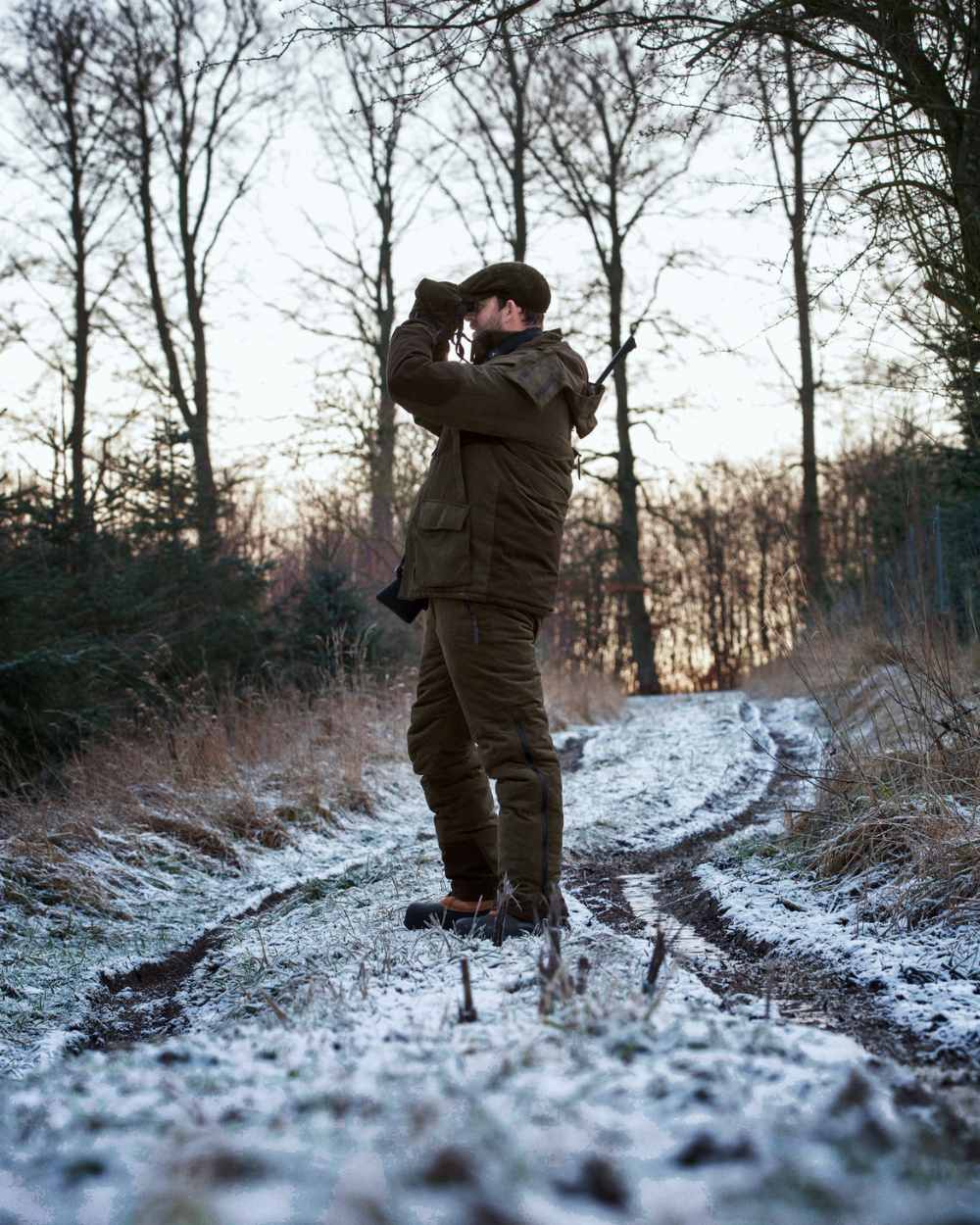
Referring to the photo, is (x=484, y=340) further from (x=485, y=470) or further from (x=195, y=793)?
(x=195, y=793)

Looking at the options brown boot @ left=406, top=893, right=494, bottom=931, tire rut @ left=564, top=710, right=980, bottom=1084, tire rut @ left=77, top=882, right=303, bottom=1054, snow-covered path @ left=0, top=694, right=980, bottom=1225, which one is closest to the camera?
snow-covered path @ left=0, top=694, right=980, bottom=1225

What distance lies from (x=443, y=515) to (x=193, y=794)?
3.79 m

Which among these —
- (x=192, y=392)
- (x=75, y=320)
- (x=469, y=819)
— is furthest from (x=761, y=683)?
(x=469, y=819)

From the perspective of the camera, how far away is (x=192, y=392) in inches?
700

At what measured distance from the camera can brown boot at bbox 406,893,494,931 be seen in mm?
3609

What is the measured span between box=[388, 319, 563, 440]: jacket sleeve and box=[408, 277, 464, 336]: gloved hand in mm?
123

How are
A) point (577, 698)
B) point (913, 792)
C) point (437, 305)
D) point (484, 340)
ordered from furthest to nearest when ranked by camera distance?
point (577, 698) < point (913, 792) < point (484, 340) < point (437, 305)

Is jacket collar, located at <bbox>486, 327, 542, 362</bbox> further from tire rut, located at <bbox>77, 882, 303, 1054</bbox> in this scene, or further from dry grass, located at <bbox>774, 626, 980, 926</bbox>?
tire rut, located at <bbox>77, 882, 303, 1054</bbox>

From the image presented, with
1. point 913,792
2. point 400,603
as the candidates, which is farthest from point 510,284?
point 913,792

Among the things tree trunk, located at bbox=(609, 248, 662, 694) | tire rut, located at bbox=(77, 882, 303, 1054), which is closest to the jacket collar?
tire rut, located at bbox=(77, 882, 303, 1054)

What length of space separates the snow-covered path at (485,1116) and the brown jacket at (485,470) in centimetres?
117

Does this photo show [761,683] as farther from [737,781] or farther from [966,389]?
[966,389]

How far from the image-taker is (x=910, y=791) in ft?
14.5

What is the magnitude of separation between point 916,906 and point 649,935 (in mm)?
840
